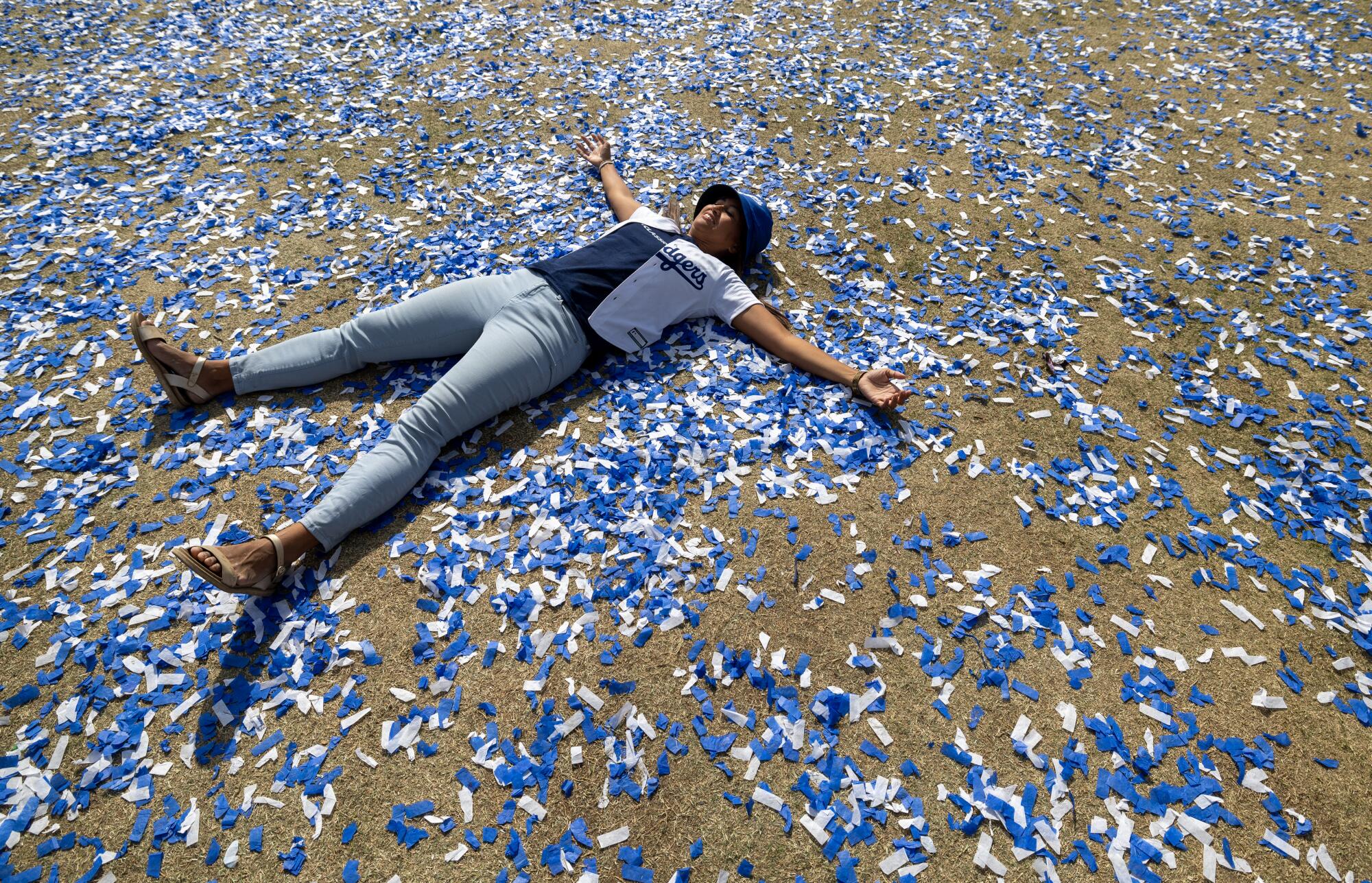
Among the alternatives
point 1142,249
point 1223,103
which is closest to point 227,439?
point 1142,249

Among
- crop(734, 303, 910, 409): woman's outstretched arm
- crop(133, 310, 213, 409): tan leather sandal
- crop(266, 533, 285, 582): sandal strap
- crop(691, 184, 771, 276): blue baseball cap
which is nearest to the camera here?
crop(266, 533, 285, 582): sandal strap

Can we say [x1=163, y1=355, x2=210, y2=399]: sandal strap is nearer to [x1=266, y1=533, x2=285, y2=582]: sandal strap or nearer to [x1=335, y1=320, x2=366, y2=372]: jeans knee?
[x1=335, y1=320, x2=366, y2=372]: jeans knee

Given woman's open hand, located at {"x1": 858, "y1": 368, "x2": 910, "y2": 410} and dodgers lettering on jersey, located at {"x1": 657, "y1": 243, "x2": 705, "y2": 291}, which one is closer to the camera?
woman's open hand, located at {"x1": 858, "y1": 368, "x2": 910, "y2": 410}

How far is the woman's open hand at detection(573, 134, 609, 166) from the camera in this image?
625cm

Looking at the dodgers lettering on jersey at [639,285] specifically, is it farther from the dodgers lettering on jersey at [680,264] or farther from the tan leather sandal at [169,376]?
the tan leather sandal at [169,376]

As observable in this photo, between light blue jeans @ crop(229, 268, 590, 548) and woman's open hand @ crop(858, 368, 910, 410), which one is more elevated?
light blue jeans @ crop(229, 268, 590, 548)

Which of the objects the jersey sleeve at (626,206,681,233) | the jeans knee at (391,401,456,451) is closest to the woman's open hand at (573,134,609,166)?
the jersey sleeve at (626,206,681,233)

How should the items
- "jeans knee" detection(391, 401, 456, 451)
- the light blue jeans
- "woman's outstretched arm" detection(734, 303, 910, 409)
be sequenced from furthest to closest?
1. "woman's outstretched arm" detection(734, 303, 910, 409)
2. the light blue jeans
3. "jeans knee" detection(391, 401, 456, 451)

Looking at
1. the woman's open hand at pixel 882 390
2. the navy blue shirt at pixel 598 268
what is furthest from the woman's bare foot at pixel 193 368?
the woman's open hand at pixel 882 390

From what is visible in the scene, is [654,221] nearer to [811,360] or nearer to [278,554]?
[811,360]

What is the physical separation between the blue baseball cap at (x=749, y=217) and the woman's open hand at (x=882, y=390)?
1.42 metres

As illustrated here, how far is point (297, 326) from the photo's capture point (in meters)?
5.00

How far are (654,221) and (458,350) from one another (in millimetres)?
1709

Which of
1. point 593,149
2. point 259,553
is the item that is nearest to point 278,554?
point 259,553
